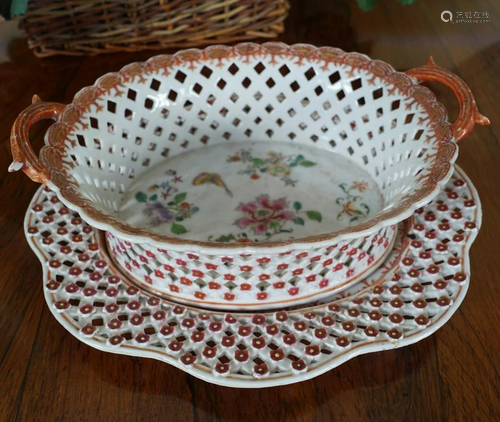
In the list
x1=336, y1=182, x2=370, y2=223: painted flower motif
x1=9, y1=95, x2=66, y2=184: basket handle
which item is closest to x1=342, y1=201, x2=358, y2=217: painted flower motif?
x1=336, y1=182, x2=370, y2=223: painted flower motif

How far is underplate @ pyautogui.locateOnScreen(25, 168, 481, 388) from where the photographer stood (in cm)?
63

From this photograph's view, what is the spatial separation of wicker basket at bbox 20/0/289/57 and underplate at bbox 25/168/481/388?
599 mm

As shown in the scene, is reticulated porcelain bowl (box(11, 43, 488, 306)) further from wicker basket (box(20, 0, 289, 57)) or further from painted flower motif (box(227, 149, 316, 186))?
wicker basket (box(20, 0, 289, 57))

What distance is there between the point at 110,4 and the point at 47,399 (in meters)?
0.83

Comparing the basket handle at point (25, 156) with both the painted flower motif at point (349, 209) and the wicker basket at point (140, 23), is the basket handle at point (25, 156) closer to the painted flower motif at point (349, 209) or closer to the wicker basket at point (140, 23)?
the painted flower motif at point (349, 209)

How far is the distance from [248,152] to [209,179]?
0.30 feet

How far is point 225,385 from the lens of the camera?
61cm

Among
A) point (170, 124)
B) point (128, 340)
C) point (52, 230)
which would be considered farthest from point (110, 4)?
point (128, 340)

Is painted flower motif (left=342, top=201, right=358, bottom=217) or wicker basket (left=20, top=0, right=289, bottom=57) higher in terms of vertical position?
wicker basket (left=20, top=0, right=289, bottom=57)
